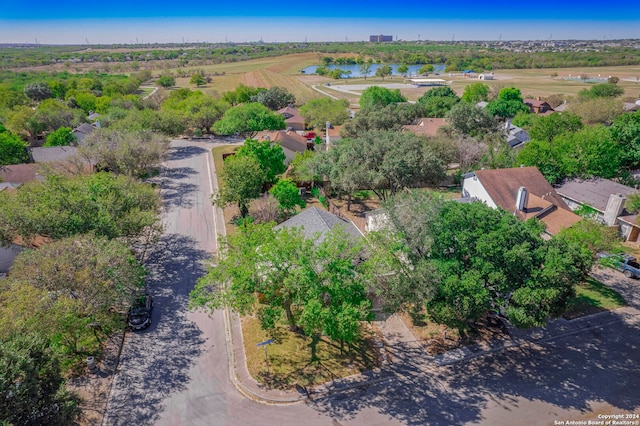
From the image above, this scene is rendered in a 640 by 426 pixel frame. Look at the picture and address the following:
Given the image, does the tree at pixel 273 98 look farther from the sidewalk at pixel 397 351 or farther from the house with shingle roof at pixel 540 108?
the sidewalk at pixel 397 351

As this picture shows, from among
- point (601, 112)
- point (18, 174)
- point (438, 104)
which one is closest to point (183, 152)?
point (18, 174)

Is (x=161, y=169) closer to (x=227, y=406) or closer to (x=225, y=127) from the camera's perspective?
(x=225, y=127)

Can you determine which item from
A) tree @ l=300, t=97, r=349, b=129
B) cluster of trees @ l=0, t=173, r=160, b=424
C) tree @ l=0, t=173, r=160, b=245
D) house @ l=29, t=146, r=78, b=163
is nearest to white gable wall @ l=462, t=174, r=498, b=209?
tree @ l=0, t=173, r=160, b=245

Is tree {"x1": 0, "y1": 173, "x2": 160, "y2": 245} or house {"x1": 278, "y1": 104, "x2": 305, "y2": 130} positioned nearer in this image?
tree {"x1": 0, "y1": 173, "x2": 160, "y2": 245}

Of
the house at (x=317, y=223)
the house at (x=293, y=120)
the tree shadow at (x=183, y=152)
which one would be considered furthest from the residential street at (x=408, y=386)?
the house at (x=293, y=120)

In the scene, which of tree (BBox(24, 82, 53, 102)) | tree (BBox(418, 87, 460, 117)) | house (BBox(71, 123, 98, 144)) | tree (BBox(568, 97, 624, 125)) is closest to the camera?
house (BBox(71, 123, 98, 144))

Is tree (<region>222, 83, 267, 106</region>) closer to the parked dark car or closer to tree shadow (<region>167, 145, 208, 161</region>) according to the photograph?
tree shadow (<region>167, 145, 208, 161</region>)
